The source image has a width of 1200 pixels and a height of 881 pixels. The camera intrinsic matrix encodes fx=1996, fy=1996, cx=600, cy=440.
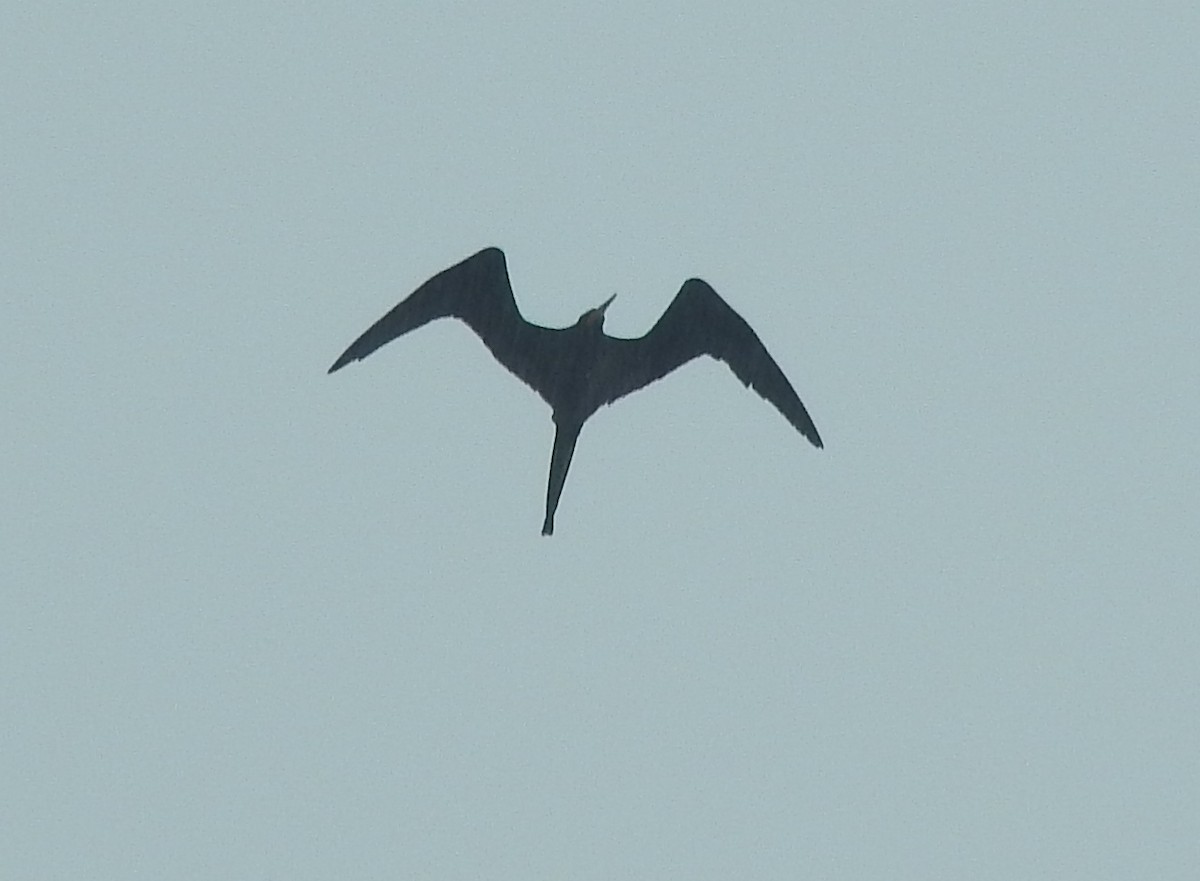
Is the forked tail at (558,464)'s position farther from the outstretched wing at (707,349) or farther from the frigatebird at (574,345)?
the outstretched wing at (707,349)

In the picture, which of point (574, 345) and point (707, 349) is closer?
point (574, 345)

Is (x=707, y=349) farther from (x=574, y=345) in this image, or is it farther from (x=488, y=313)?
(x=488, y=313)

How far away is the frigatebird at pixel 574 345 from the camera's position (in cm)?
1498

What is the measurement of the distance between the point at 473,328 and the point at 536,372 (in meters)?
0.59

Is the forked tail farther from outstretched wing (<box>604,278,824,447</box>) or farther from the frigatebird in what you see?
outstretched wing (<box>604,278,824,447</box>)

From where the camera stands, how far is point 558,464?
1541cm

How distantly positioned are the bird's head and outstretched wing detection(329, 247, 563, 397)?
0.27 metres

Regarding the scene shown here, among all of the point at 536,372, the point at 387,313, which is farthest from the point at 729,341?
the point at 387,313

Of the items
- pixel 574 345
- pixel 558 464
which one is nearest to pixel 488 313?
pixel 574 345

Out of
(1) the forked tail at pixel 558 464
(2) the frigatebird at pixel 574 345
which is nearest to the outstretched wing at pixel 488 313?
(2) the frigatebird at pixel 574 345

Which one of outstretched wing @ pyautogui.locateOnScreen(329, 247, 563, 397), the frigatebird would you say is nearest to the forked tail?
the frigatebird

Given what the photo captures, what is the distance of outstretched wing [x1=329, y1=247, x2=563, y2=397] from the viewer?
48.8 feet

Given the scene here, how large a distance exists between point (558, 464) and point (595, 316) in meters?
1.23

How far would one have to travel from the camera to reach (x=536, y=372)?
15266 mm
